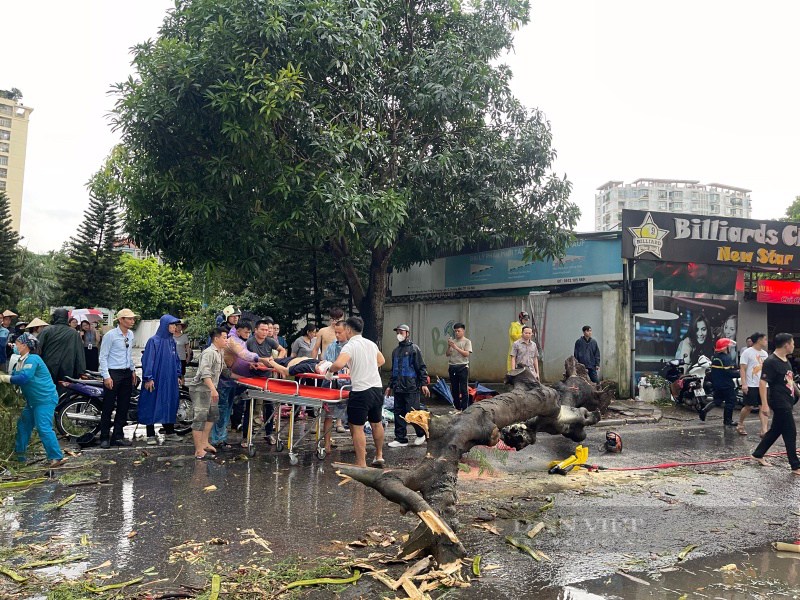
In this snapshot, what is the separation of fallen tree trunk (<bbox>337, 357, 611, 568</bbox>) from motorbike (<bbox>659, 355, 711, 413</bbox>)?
5072 millimetres

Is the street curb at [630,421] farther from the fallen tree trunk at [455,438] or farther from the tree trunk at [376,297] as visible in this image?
the tree trunk at [376,297]

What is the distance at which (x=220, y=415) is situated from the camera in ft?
28.7

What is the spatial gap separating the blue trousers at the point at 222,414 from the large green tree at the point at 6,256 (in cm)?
3995

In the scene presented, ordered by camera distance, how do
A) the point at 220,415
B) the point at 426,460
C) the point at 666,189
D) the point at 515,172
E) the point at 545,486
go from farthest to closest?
1. the point at 666,189
2. the point at 515,172
3. the point at 220,415
4. the point at 545,486
5. the point at 426,460

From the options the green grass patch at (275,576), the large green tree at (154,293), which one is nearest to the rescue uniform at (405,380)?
the green grass patch at (275,576)

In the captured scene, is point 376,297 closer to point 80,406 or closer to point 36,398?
point 80,406

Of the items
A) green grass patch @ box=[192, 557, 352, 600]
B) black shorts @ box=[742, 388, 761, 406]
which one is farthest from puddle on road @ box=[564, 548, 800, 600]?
black shorts @ box=[742, 388, 761, 406]

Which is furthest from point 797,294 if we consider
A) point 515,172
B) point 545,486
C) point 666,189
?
point 666,189

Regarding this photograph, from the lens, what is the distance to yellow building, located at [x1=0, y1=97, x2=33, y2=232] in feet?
400

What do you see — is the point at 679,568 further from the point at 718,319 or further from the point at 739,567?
the point at 718,319

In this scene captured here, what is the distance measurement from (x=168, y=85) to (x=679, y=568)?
1122 centimetres

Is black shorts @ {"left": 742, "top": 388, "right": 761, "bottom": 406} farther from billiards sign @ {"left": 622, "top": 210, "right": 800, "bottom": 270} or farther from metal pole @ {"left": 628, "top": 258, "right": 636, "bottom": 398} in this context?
billiards sign @ {"left": 622, "top": 210, "right": 800, "bottom": 270}

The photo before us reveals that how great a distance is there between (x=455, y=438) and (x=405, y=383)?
11.4 feet

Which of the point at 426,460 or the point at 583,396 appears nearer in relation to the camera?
the point at 426,460
